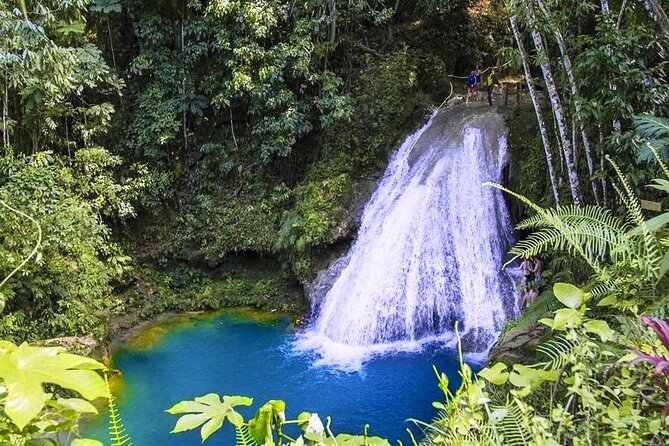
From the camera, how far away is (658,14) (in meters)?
4.30

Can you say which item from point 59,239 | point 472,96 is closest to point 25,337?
point 59,239

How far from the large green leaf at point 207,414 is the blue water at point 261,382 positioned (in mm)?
4406

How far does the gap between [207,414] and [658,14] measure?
486cm

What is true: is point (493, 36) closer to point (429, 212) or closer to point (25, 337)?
point (429, 212)

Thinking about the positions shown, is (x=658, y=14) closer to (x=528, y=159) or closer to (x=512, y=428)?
(x=528, y=159)

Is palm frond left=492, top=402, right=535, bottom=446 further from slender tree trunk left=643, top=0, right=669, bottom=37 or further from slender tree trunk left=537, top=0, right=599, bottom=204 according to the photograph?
slender tree trunk left=643, top=0, right=669, bottom=37

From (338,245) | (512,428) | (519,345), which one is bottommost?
(519,345)

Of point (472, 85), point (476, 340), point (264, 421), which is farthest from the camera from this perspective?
point (472, 85)

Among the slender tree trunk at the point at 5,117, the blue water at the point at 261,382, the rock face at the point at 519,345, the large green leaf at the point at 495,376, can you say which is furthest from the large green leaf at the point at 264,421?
the slender tree trunk at the point at 5,117

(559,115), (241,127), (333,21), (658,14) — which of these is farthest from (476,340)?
(333,21)

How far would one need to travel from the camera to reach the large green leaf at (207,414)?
1163mm

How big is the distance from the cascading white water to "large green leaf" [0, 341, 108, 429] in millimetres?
6116

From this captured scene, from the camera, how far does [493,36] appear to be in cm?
1208

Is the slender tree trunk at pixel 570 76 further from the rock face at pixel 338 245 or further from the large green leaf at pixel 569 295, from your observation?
the rock face at pixel 338 245
